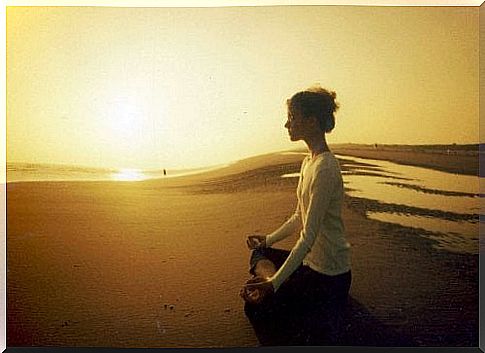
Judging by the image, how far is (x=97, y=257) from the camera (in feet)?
11.5

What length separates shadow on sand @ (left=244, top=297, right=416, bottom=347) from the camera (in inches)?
135

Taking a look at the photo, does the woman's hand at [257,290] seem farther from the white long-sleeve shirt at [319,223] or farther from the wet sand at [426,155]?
the wet sand at [426,155]

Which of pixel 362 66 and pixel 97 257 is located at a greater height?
pixel 362 66

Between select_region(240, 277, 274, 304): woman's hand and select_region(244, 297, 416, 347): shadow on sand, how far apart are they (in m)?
0.05

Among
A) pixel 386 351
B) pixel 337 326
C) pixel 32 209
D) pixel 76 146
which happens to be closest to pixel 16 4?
pixel 76 146

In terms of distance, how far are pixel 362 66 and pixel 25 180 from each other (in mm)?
1784

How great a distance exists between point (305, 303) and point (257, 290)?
24 cm

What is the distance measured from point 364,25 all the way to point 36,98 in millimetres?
1689

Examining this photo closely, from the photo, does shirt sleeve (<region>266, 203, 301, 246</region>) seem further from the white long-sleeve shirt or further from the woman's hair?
the woman's hair

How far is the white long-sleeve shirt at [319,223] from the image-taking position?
3393mm

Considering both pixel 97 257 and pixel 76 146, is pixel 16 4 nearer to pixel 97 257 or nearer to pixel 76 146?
pixel 76 146

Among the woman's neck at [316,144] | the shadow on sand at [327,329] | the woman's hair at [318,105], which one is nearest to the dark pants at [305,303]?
the shadow on sand at [327,329]

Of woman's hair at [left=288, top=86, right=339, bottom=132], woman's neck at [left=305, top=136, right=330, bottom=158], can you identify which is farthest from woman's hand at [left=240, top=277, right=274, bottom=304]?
woman's hair at [left=288, top=86, right=339, bottom=132]

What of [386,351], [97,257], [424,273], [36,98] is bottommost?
[386,351]
